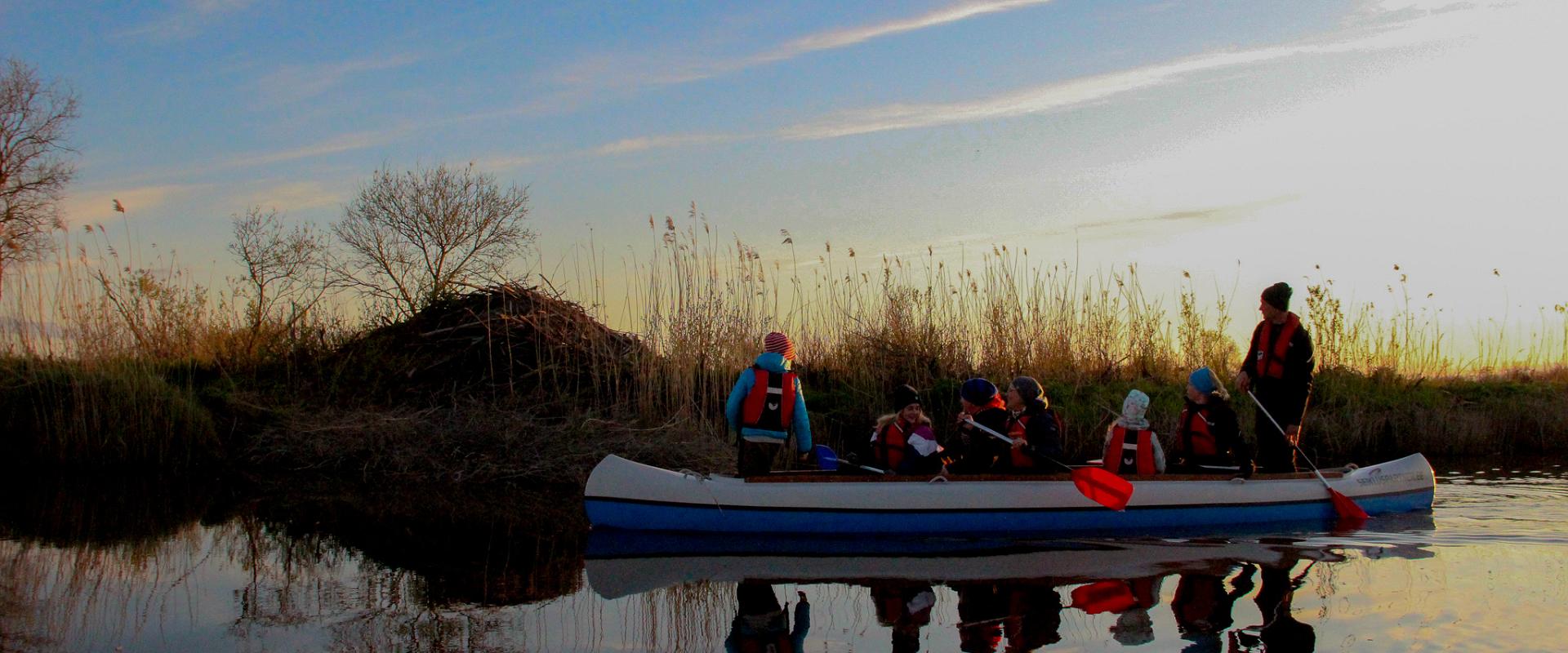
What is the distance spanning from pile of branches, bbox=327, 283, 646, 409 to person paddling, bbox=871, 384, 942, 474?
378 cm

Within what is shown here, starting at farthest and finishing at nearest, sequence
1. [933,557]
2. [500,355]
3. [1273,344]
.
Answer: [500,355] → [1273,344] → [933,557]

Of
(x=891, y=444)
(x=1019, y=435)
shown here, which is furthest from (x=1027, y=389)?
(x=891, y=444)

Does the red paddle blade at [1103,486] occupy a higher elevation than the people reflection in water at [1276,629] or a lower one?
higher

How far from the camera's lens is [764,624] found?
17.2ft

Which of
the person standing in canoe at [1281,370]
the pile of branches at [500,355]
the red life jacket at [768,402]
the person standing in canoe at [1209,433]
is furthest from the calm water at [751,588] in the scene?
the pile of branches at [500,355]

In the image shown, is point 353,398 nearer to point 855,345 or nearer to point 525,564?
point 855,345

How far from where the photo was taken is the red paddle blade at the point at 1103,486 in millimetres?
7691

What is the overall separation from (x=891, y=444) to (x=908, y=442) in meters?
0.15

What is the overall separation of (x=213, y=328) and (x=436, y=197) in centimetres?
379

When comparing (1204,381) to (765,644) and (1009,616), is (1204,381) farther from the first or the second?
(765,644)

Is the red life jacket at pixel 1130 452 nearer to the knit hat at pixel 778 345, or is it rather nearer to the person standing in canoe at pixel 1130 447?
the person standing in canoe at pixel 1130 447

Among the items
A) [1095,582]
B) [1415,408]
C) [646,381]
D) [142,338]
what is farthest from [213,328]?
[1415,408]

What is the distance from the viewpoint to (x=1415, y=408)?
12.6m

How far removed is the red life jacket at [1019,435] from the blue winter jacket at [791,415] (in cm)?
138
